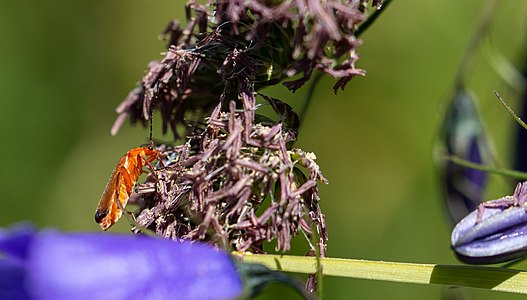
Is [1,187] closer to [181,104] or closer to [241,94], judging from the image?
[181,104]

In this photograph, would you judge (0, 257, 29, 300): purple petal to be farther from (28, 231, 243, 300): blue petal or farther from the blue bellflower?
(28, 231, 243, 300): blue petal

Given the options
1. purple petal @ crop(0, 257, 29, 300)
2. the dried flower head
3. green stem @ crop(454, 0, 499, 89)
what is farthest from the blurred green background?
purple petal @ crop(0, 257, 29, 300)

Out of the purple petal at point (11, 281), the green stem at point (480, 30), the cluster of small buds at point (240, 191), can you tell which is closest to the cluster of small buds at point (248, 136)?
the cluster of small buds at point (240, 191)

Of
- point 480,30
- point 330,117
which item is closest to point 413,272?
point 480,30

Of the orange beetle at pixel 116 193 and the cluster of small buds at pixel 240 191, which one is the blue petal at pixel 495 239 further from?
the orange beetle at pixel 116 193

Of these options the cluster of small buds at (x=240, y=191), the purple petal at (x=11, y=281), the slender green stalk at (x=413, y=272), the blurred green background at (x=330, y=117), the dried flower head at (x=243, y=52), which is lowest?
the blurred green background at (x=330, y=117)

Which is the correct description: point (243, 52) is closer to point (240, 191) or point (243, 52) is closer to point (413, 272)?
point (240, 191)
